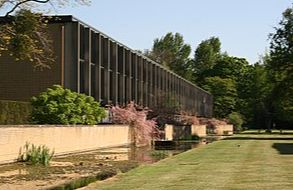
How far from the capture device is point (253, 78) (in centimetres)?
12962

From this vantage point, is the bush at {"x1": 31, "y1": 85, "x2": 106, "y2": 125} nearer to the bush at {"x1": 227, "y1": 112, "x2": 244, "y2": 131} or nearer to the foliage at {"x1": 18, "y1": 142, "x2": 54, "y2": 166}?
the foliage at {"x1": 18, "y1": 142, "x2": 54, "y2": 166}

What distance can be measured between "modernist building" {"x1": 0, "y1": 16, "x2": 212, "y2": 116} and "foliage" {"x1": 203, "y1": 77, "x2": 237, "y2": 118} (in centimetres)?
7402

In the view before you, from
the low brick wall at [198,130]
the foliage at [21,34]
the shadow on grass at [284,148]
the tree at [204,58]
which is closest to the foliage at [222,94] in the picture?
the tree at [204,58]

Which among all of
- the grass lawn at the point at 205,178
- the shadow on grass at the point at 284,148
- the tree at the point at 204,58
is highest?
the tree at the point at 204,58

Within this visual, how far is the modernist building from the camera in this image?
141ft

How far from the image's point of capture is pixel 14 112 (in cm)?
3600

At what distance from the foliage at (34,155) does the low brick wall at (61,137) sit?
0.99 feet

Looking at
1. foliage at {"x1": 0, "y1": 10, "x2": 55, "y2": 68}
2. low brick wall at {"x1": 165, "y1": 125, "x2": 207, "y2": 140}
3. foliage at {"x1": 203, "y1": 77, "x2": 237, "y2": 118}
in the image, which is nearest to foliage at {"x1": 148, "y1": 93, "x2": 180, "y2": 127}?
low brick wall at {"x1": 165, "y1": 125, "x2": 207, "y2": 140}

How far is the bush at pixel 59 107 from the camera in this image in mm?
36875

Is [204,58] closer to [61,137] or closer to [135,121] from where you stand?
[135,121]

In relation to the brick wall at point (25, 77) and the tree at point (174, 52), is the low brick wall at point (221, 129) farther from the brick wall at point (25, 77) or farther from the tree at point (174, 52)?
the brick wall at point (25, 77)

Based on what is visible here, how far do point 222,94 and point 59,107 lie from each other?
103 metres

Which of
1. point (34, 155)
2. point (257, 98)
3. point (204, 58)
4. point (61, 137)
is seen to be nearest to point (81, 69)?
point (61, 137)

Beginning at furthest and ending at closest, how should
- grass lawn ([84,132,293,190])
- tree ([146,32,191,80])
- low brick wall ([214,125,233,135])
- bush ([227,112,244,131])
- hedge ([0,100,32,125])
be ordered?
tree ([146,32,191,80]) → bush ([227,112,244,131]) → low brick wall ([214,125,233,135]) → hedge ([0,100,32,125]) → grass lawn ([84,132,293,190])
